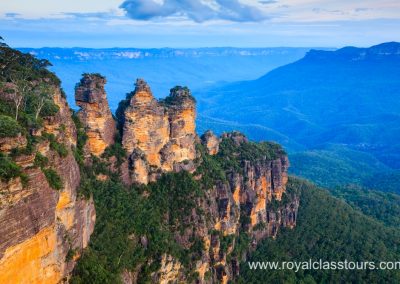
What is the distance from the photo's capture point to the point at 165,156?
4838 cm

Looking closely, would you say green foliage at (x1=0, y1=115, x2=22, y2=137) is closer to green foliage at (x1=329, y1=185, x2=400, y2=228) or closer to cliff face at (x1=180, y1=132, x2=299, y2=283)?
cliff face at (x1=180, y1=132, x2=299, y2=283)

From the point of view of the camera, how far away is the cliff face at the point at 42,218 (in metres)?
23.1

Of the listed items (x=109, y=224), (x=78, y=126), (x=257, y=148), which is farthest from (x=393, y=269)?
(x=78, y=126)

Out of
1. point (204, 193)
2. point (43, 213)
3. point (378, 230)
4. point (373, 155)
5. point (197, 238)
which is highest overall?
point (43, 213)

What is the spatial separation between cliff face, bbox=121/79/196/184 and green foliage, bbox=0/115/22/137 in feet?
65.0

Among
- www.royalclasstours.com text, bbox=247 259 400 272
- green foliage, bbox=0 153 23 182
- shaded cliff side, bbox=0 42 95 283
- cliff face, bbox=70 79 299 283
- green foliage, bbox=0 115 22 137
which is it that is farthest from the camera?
www.royalclasstours.com text, bbox=247 259 400 272

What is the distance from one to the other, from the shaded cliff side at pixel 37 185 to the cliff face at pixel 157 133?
8669 millimetres

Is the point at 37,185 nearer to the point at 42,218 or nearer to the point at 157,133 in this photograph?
the point at 42,218

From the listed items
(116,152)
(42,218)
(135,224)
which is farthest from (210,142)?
(42,218)

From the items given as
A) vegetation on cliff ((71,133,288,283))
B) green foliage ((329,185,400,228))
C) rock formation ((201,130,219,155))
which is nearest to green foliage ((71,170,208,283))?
vegetation on cliff ((71,133,288,283))

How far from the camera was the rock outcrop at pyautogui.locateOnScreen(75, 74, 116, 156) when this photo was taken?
41.6m

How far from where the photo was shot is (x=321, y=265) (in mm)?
55656

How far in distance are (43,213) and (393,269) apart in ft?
155

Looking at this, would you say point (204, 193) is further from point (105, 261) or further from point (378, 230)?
point (378, 230)
